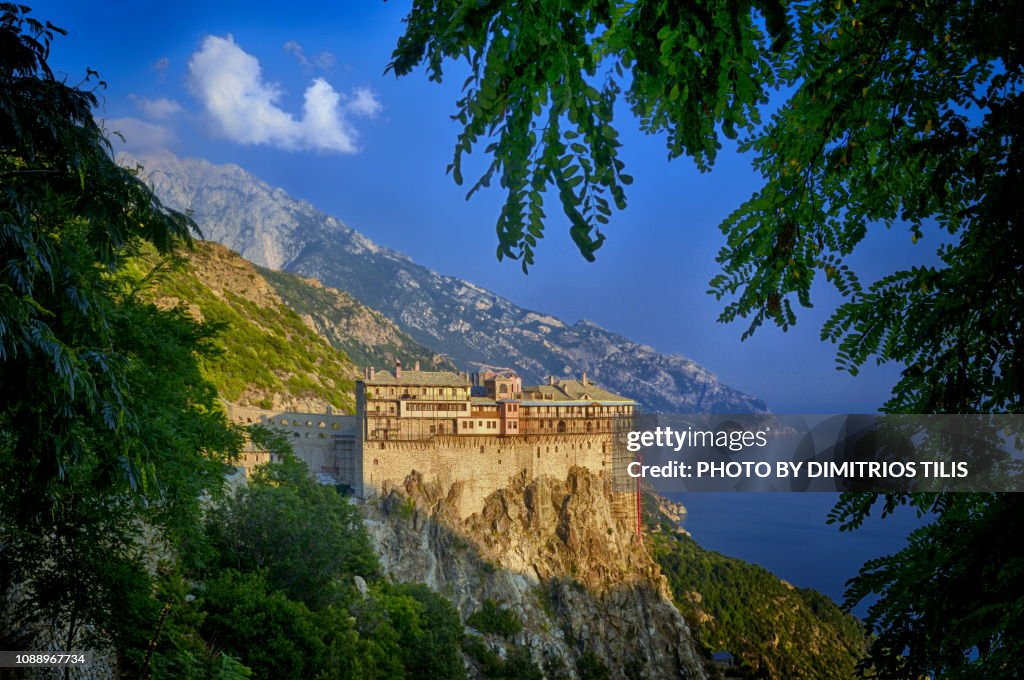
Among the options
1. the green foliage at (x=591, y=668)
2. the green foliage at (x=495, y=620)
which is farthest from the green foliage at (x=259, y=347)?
the green foliage at (x=591, y=668)

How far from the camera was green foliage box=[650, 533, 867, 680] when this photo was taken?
45.5m

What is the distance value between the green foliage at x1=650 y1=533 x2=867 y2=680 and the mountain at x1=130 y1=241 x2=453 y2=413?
2870cm

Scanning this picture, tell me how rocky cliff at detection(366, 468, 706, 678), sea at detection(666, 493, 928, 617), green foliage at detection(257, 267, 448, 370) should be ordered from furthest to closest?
green foliage at detection(257, 267, 448, 370) < sea at detection(666, 493, 928, 617) < rocky cliff at detection(366, 468, 706, 678)

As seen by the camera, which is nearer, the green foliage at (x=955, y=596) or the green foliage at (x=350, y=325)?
the green foliage at (x=955, y=596)

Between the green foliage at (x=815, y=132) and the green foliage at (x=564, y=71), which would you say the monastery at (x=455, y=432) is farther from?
the green foliage at (x=564, y=71)

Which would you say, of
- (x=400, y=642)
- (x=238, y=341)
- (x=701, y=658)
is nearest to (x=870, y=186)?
(x=400, y=642)

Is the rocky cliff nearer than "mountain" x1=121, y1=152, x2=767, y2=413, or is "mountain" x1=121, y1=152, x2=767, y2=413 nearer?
the rocky cliff

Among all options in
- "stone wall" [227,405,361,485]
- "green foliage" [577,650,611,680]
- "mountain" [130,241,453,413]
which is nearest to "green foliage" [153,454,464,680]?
"stone wall" [227,405,361,485]

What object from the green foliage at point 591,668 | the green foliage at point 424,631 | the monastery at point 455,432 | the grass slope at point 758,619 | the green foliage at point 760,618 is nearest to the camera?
the green foliage at point 424,631

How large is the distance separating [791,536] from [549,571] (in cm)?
3577

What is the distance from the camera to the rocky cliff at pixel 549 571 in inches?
1470

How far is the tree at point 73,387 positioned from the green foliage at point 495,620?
2733 cm

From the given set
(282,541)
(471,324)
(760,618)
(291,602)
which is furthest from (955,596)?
(471,324)

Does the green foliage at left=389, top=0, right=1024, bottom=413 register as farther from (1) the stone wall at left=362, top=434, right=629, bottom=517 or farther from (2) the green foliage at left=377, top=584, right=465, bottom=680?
(1) the stone wall at left=362, top=434, right=629, bottom=517
